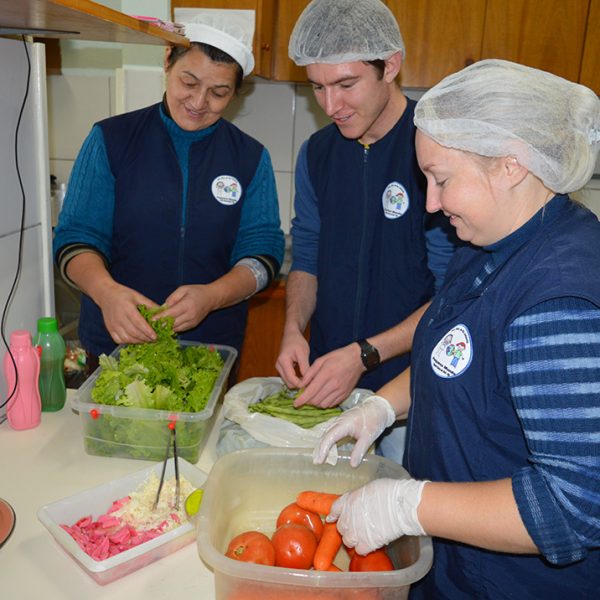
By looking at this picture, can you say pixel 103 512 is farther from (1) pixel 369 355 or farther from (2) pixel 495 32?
(2) pixel 495 32

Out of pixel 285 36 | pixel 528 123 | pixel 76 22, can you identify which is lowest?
pixel 528 123

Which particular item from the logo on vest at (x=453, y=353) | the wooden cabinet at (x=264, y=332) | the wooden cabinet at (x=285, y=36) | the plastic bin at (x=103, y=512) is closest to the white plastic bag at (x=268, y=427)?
the plastic bin at (x=103, y=512)

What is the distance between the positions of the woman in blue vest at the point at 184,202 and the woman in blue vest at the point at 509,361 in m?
0.87

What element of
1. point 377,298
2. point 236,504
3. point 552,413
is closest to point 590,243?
point 552,413

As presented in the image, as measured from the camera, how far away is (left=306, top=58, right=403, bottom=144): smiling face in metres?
1.67

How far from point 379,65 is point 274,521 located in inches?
45.7

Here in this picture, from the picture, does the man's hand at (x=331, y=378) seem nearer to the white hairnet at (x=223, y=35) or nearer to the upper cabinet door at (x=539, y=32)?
the white hairnet at (x=223, y=35)

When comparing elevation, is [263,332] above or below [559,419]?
below

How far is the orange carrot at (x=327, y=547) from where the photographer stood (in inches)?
41.2

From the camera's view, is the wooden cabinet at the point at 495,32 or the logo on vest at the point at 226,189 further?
the wooden cabinet at the point at 495,32

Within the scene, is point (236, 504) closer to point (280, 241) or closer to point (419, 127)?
point (419, 127)

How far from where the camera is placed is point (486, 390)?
1005 mm

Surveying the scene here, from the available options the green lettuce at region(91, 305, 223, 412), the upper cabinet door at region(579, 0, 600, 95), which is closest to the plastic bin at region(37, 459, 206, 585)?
the green lettuce at region(91, 305, 223, 412)

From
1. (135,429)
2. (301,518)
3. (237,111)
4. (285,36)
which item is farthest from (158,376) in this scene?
(237,111)
